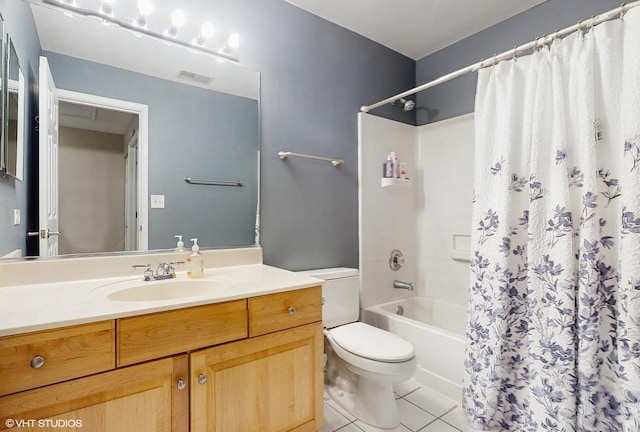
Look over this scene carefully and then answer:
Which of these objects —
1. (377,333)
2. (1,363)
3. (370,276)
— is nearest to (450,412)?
(377,333)

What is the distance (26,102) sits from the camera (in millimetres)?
1245

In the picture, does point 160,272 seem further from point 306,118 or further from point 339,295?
point 306,118

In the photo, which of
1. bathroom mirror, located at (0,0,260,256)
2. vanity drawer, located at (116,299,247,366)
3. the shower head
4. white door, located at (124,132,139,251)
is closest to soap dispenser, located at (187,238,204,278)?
bathroom mirror, located at (0,0,260,256)

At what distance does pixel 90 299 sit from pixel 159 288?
0.95 feet

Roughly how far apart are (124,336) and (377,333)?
125 centimetres

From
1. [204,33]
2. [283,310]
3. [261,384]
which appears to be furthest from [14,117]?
[261,384]

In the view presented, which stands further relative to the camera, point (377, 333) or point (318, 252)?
point (318, 252)

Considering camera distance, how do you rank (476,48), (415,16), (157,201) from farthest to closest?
(476,48)
(415,16)
(157,201)

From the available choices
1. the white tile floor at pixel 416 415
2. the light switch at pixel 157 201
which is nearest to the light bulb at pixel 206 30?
the light switch at pixel 157 201

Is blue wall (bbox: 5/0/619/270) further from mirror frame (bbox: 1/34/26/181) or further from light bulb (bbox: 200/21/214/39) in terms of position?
mirror frame (bbox: 1/34/26/181)

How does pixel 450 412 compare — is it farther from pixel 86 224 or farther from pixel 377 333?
pixel 86 224

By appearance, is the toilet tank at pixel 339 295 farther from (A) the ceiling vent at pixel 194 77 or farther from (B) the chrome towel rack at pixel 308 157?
(A) the ceiling vent at pixel 194 77

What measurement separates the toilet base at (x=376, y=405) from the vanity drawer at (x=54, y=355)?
1.22 metres

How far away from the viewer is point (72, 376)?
0.86 metres
